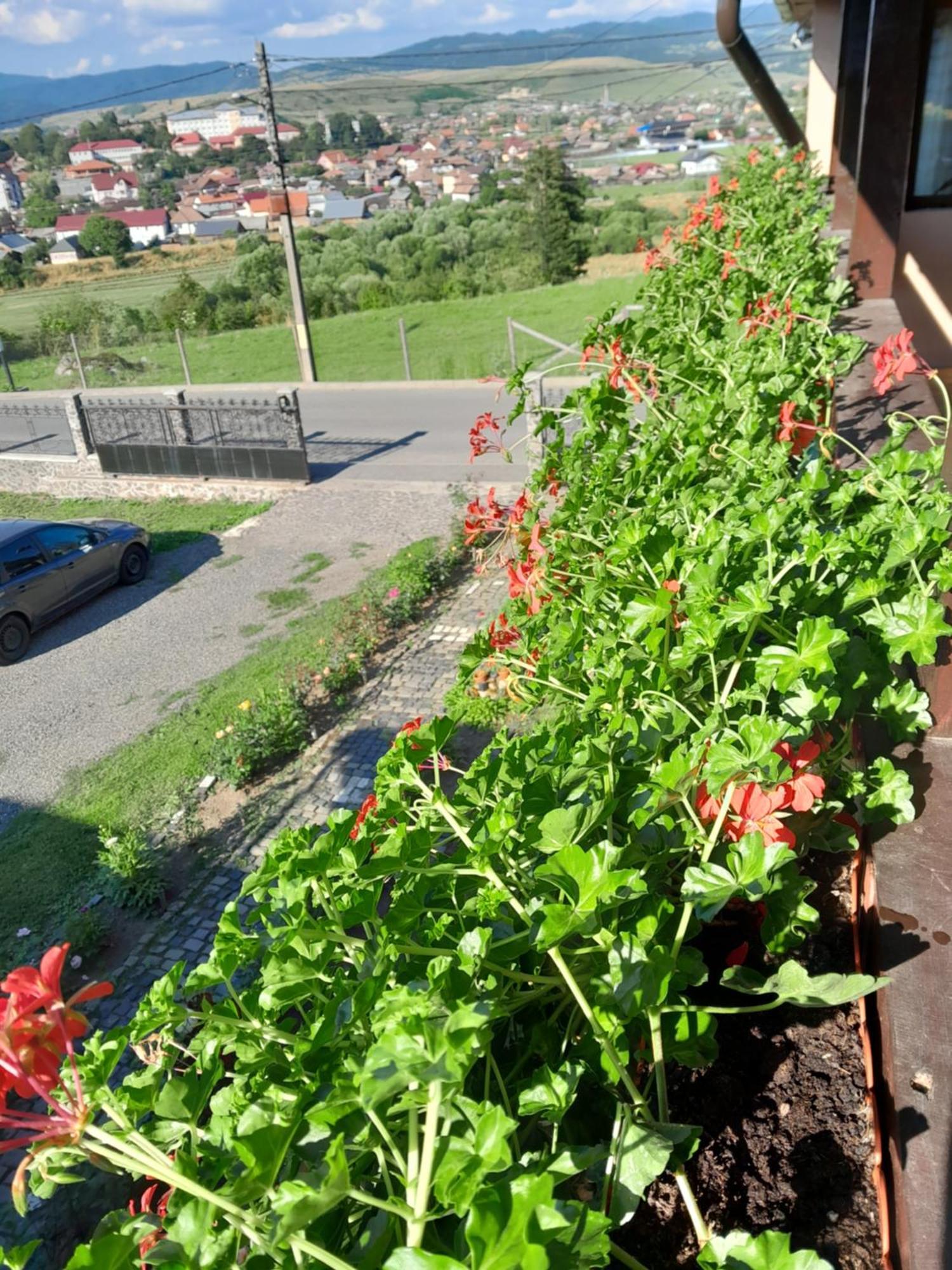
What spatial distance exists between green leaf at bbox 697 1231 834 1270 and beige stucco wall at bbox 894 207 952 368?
227 inches

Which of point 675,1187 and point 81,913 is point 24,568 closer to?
point 81,913

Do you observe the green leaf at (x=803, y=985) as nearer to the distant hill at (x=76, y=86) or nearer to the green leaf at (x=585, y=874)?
the green leaf at (x=585, y=874)

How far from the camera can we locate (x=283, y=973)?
39.2 inches

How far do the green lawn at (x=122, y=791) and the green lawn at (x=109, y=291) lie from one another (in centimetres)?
2886

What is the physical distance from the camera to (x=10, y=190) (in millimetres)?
51250

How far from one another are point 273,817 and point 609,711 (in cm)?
422

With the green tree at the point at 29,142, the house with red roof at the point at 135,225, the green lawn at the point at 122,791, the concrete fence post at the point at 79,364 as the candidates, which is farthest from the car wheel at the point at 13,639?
the green tree at the point at 29,142

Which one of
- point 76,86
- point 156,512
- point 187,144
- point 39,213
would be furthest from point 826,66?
point 76,86

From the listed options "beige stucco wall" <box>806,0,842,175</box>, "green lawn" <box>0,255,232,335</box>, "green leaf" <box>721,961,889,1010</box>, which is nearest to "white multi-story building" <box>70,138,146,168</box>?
"green lawn" <box>0,255,232,335</box>

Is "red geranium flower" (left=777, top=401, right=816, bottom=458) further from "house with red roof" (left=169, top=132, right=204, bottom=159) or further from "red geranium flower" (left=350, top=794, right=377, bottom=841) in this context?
"house with red roof" (left=169, top=132, right=204, bottom=159)

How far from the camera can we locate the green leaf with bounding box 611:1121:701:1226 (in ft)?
3.01

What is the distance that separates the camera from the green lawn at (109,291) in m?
33.2

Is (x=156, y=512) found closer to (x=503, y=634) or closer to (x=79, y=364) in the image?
(x=503, y=634)

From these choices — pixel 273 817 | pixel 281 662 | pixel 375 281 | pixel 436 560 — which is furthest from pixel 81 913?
pixel 375 281
